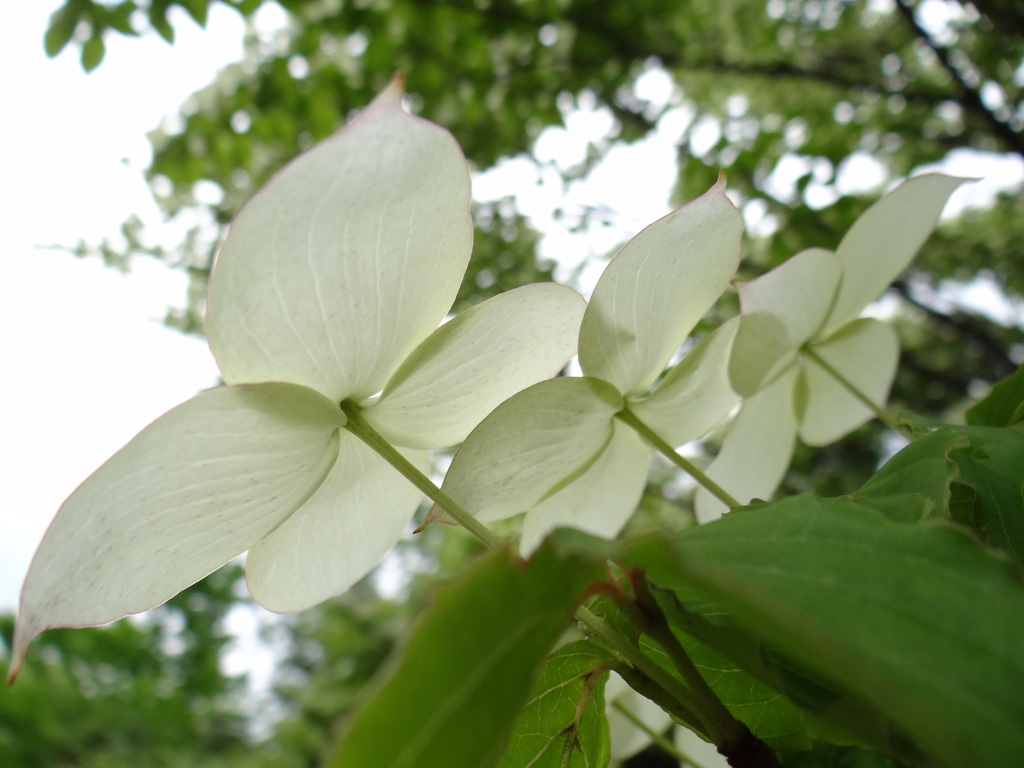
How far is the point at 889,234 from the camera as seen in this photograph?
34 cm

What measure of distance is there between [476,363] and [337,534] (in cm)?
10

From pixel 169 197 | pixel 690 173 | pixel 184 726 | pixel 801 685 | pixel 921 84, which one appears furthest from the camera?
pixel 184 726

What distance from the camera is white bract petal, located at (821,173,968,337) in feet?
1.07

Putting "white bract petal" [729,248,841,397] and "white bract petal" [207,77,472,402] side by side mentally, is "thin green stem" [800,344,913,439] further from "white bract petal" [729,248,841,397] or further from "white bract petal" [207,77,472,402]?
"white bract petal" [207,77,472,402]

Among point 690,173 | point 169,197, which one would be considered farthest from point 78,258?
point 690,173

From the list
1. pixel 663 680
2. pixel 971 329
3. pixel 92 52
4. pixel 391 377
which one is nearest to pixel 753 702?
pixel 663 680

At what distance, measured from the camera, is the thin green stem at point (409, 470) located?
245 millimetres

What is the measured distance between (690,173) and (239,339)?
28.7 inches

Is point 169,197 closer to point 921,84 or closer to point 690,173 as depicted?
point 690,173

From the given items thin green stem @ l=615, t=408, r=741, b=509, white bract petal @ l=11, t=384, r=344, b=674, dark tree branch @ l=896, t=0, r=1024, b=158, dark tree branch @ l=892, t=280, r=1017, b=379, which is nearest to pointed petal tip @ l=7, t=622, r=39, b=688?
white bract petal @ l=11, t=384, r=344, b=674

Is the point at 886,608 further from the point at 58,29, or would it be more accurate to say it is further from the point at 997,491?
the point at 58,29

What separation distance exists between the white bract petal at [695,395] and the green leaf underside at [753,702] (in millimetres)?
103

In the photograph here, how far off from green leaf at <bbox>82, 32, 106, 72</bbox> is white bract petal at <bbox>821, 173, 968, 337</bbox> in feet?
2.59

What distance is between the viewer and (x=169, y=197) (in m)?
1.03
